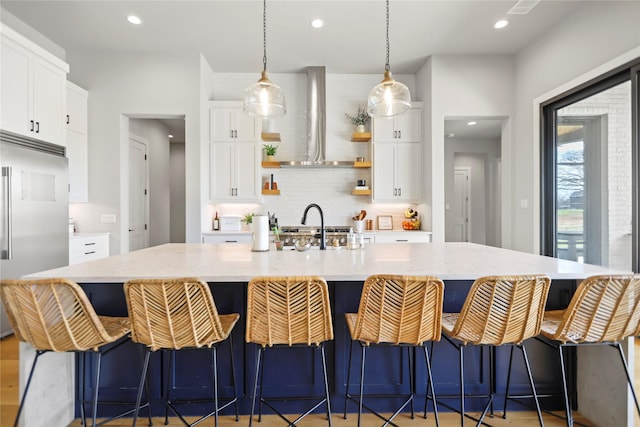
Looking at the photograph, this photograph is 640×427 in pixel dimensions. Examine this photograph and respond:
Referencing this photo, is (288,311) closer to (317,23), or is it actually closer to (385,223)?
(317,23)

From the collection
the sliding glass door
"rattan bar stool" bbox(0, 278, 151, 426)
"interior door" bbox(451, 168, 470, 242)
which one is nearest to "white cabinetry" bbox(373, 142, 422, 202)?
the sliding glass door

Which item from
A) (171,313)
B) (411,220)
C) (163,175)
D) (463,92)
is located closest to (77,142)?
(163,175)

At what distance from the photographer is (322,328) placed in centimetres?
140

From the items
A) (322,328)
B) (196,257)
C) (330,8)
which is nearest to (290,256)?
(196,257)

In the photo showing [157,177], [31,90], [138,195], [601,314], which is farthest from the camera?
[157,177]

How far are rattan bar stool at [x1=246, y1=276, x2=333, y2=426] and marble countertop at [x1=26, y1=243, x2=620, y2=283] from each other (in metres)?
0.16

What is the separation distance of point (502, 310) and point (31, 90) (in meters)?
4.13

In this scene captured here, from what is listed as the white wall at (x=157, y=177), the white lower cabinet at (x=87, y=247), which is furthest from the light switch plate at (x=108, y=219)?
Answer: the white wall at (x=157, y=177)

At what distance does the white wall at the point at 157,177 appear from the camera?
572cm

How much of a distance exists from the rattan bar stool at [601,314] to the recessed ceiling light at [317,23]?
3371 millimetres

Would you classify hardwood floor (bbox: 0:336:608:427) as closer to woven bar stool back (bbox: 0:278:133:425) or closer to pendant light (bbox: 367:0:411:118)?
woven bar stool back (bbox: 0:278:133:425)

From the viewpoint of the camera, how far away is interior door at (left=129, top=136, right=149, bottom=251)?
198 inches

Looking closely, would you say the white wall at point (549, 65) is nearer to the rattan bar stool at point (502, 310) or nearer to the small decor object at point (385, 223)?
the small decor object at point (385, 223)

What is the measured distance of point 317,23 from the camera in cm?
354
